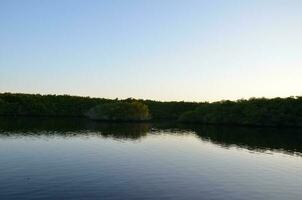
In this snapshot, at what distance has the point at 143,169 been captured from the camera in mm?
71125

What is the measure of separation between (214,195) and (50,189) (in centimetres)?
1972

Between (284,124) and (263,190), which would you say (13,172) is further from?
(284,124)

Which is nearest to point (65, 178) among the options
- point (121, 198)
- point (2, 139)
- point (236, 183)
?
point (121, 198)

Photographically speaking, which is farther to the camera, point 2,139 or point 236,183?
point 2,139

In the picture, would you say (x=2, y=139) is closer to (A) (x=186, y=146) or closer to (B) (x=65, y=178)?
(A) (x=186, y=146)

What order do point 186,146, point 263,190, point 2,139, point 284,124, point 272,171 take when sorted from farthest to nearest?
point 284,124 < point 186,146 < point 2,139 < point 272,171 < point 263,190

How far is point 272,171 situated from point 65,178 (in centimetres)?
3533

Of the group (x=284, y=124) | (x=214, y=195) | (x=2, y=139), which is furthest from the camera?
(x=284, y=124)

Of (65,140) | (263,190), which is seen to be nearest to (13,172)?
(263,190)

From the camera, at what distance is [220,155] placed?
309 feet

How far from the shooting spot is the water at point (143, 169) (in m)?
53.6

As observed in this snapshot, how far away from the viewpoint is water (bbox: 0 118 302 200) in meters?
53.6

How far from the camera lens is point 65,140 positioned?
111 metres

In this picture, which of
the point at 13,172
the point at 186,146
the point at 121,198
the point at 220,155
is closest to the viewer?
the point at 121,198
